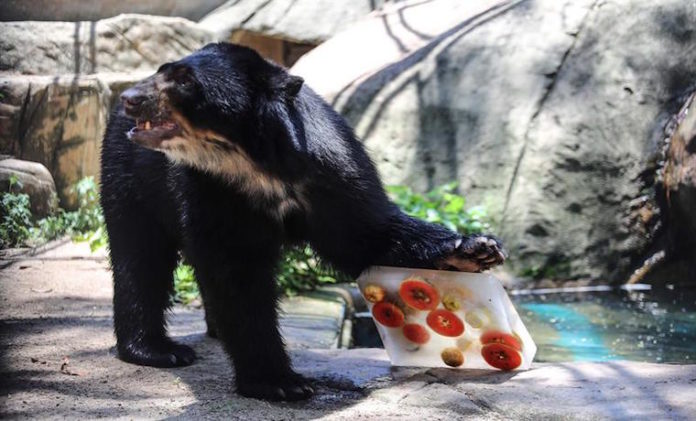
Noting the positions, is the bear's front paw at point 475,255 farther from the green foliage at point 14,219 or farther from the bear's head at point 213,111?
the green foliage at point 14,219

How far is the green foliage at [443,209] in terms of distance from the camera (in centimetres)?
683

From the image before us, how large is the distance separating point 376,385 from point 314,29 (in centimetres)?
834

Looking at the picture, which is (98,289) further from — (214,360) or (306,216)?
(306,216)

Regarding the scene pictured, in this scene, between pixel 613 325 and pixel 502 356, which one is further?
pixel 613 325

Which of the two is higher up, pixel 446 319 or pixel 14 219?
pixel 446 319

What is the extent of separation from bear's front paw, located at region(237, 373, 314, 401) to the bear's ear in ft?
3.43

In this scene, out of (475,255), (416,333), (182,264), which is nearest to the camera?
(475,255)

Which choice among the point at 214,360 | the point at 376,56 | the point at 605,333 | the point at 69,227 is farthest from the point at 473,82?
the point at 214,360

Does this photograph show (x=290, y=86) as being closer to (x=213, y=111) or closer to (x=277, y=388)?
(x=213, y=111)

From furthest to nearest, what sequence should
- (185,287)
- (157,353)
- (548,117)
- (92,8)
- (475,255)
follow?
(92,8) < (548,117) < (185,287) < (157,353) < (475,255)

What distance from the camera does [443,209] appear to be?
6.98 m

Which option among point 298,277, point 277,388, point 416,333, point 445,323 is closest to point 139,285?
point 277,388

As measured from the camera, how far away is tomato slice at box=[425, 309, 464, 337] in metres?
3.58

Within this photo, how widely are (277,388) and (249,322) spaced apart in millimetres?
262
